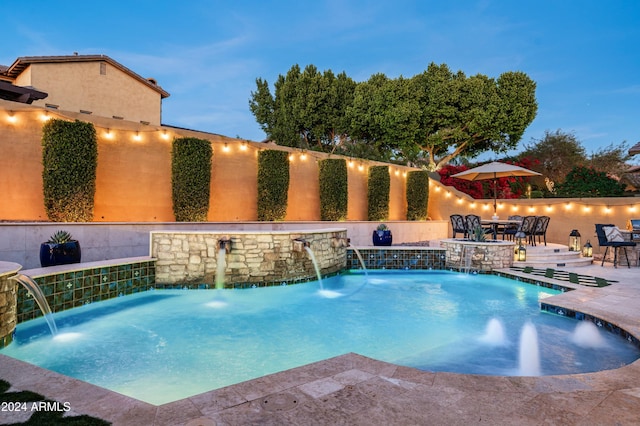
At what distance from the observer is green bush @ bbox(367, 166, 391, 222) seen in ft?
50.5

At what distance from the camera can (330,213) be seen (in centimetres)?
1412

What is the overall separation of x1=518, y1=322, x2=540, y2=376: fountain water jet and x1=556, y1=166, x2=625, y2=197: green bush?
12.5 m

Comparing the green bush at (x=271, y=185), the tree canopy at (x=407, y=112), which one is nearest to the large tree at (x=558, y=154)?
the tree canopy at (x=407, y=112)

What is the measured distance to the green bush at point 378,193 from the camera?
15.4 meters

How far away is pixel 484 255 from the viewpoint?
32.0 ft

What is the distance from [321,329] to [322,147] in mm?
22494

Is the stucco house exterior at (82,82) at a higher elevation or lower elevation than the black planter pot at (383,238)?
higher

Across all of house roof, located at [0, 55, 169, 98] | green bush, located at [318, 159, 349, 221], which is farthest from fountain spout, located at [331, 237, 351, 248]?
house roof, located at [0, 55, 169, 98]

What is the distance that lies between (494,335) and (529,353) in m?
0.74

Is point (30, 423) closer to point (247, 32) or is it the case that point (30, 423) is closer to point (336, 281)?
point (336, 281)

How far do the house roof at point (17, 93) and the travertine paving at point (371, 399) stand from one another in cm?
721

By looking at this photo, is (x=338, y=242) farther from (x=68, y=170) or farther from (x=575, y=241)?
(x=575, y=241)

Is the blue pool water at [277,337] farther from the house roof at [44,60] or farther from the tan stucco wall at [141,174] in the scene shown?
the house roof at [44,60]

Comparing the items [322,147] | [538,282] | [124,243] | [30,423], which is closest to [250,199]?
[124,243]
